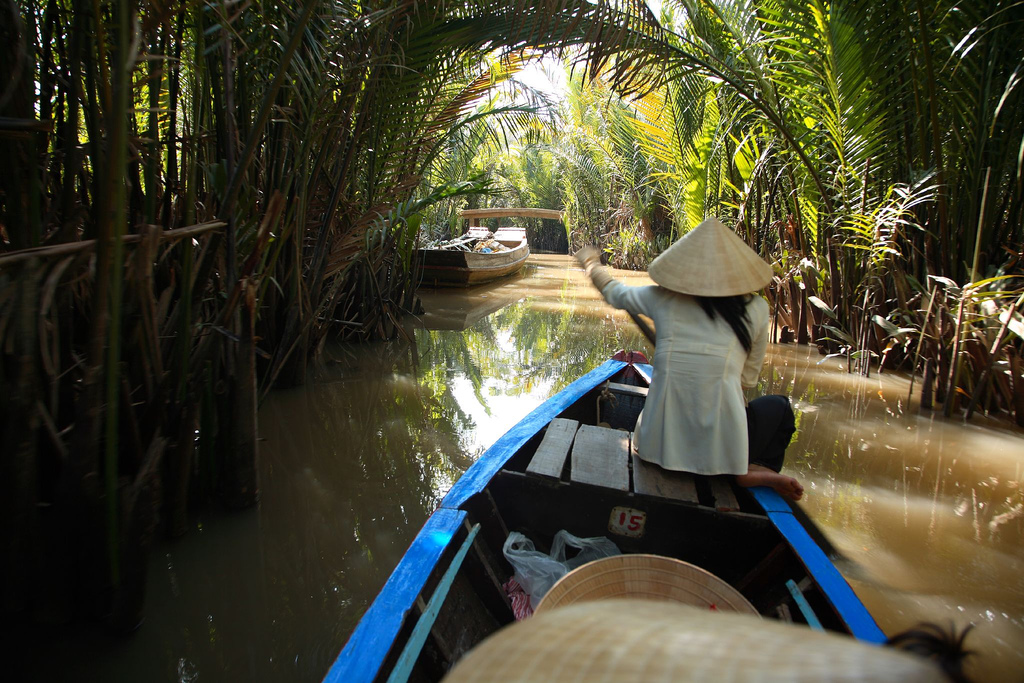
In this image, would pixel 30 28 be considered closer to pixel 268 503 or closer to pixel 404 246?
pixel 268 503

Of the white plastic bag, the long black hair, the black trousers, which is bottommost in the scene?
the white plastic bag

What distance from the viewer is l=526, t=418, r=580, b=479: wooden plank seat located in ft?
7.11

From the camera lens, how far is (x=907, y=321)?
16.4 ft

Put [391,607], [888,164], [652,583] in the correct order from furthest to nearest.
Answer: [888,164]
[652,583]
[391,607]

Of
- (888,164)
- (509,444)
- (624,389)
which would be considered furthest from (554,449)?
(888,164)

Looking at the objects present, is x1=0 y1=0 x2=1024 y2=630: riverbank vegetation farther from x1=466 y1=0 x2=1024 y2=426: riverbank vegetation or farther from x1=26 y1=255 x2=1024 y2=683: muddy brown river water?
x1=26 y1=255 x2=1024 y2=683: muddy brown river water

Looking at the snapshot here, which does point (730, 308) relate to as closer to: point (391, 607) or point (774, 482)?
point (774, 482)

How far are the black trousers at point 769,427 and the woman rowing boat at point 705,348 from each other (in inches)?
5.3

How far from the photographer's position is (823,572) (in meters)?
1.64

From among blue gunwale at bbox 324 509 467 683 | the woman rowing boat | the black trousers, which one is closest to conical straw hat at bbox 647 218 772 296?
the woman rowing boat

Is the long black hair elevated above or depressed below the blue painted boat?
above

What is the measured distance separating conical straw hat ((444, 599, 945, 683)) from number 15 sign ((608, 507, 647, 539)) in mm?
A: 1641

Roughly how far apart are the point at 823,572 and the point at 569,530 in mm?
844

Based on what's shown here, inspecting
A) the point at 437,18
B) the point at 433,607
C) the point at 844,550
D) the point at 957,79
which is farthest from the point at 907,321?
the point at 433,607
